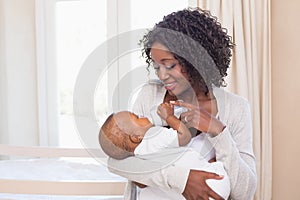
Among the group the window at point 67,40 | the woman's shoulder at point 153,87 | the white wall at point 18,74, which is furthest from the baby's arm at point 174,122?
the white wall at point 18,74

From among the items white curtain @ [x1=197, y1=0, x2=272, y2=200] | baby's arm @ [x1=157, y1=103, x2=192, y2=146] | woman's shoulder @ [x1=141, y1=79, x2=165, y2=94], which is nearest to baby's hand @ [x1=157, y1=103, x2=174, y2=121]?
baby's arm @ [x1=157, y1=103, x2=192, y2=146]

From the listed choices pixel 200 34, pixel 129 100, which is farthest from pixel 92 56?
pixel 200 34

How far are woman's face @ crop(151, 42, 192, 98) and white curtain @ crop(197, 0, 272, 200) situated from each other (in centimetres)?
86

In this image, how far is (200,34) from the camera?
987 millimetres

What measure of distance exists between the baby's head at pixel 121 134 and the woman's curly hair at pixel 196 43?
0.68 feet

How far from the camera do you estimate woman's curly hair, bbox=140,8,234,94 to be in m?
0.97

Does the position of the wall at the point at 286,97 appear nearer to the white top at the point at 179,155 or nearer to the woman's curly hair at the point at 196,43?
the woman's curly hair at the point at 196,43

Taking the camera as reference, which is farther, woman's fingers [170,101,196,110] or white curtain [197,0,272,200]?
white curtain [197,0,272,200]

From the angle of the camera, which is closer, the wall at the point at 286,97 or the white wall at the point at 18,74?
the wall at the point at 286,97

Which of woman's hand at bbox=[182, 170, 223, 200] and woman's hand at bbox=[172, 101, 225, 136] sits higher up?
woman's hand at bbox=[172, 101, 225, 136]

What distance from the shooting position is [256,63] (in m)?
1.75

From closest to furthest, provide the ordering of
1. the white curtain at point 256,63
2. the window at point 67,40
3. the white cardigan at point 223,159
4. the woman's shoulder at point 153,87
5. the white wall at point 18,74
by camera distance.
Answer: the white cardigan at point 223,159 < the woman's shoulder at point 153,87 < the white curtain at point 256,63 < the window at point 67,40 < the white wall at point 18,74

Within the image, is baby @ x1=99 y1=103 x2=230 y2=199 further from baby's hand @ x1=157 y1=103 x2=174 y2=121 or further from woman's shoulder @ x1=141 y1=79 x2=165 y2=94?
woman's shoulder @ x1=141 y1=79 x2=165 y2=94

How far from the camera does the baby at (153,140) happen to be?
0.91m
